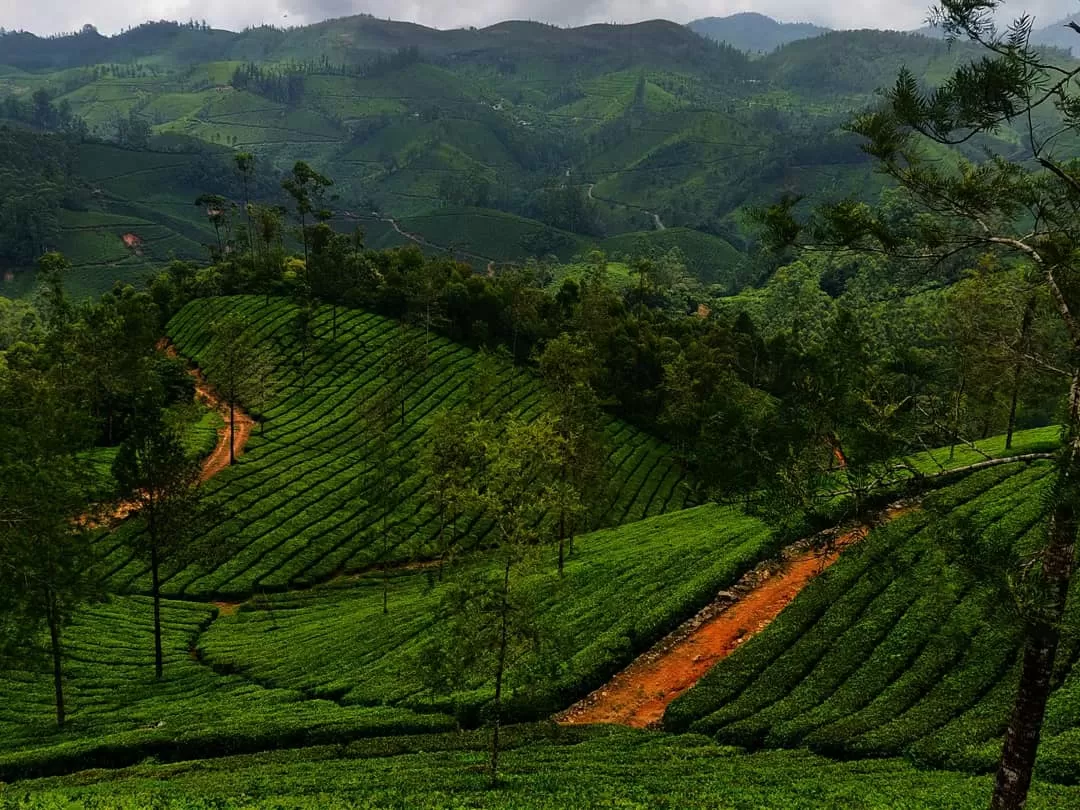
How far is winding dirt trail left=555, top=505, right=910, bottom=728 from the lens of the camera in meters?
23.6

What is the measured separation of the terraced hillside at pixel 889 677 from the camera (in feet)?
57.2

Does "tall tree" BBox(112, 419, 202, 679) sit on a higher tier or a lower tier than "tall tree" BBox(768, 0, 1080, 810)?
lower

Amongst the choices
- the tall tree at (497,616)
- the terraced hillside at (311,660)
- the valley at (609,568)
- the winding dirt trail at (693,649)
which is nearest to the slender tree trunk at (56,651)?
the valley at (609,568)

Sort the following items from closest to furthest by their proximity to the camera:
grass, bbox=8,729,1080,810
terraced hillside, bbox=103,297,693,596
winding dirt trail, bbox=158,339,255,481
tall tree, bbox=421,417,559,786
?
grass, bbox=8,729,1080,810
tall tree, bbox=421,417,559,786
terraced hillside, bbox=103,297,693,596
winding dirt trail, bbox=158,339,255,481

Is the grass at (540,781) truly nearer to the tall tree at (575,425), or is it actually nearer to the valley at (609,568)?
the valley at (609,568)

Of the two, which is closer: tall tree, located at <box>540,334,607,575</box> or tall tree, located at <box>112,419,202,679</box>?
tall tree, located at <box>112,419,202,679</box>

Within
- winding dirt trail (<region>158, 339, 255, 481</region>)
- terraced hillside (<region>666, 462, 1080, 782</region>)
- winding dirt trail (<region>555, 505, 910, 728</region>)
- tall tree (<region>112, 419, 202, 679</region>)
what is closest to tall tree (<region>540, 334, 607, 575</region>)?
winding dirt trail (<region>555, 505, 910, 728</region>)

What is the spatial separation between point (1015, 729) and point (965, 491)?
23.5 meters

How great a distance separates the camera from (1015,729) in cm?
1072

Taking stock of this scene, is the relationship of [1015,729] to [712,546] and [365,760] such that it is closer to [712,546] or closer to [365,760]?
[365,760]

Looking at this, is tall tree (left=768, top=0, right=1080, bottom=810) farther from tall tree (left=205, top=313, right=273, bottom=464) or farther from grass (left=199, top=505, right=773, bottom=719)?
tall tree (left=205, top=313, right=273, bottom=464)

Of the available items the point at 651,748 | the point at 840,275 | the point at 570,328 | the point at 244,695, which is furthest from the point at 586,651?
the point at 840,275

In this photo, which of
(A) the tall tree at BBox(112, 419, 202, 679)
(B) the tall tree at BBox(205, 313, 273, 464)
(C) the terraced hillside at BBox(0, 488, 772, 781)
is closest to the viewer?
(C) the terraced hillside at BBox(0, 488, 772, 781)

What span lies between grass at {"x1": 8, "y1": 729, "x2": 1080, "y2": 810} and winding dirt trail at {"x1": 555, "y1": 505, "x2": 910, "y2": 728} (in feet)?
7.81
